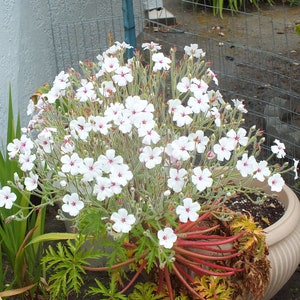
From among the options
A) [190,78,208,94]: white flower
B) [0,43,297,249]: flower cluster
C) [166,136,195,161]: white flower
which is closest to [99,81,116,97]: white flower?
[0,43,297,249]: flower cluster

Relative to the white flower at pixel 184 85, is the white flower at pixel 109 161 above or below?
below

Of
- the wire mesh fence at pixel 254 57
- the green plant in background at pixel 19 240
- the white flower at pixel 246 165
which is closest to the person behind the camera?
the white flower at pixel 246 165

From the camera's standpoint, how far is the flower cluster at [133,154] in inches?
101

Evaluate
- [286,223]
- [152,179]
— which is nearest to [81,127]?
[152,179]

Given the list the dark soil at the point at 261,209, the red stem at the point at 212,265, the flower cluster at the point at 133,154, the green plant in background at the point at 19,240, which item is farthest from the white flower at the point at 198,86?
the green plant in background at the point at 19,240

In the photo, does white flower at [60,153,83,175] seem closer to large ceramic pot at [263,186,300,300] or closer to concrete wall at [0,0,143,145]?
large ceramic pot at [263,186,300,300]

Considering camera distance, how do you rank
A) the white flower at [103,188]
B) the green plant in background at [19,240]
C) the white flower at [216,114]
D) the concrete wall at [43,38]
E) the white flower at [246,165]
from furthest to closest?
the concrete wall at [43,38], the green plant in background at [19,240], the white flower at [216,114], the white flower at [246,165], the white flower at [103,188]

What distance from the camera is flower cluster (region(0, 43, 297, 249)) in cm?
257

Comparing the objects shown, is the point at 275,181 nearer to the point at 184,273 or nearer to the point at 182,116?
the point at 182,116

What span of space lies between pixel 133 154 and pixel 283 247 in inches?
34.5

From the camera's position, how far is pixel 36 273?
3439 millimetres

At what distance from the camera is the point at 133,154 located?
2822mm

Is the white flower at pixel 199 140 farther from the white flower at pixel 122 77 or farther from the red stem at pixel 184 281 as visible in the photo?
the red stem at pixel 184 281

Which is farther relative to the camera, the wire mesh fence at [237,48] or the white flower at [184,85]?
the wire mesh fence at [237,48]
